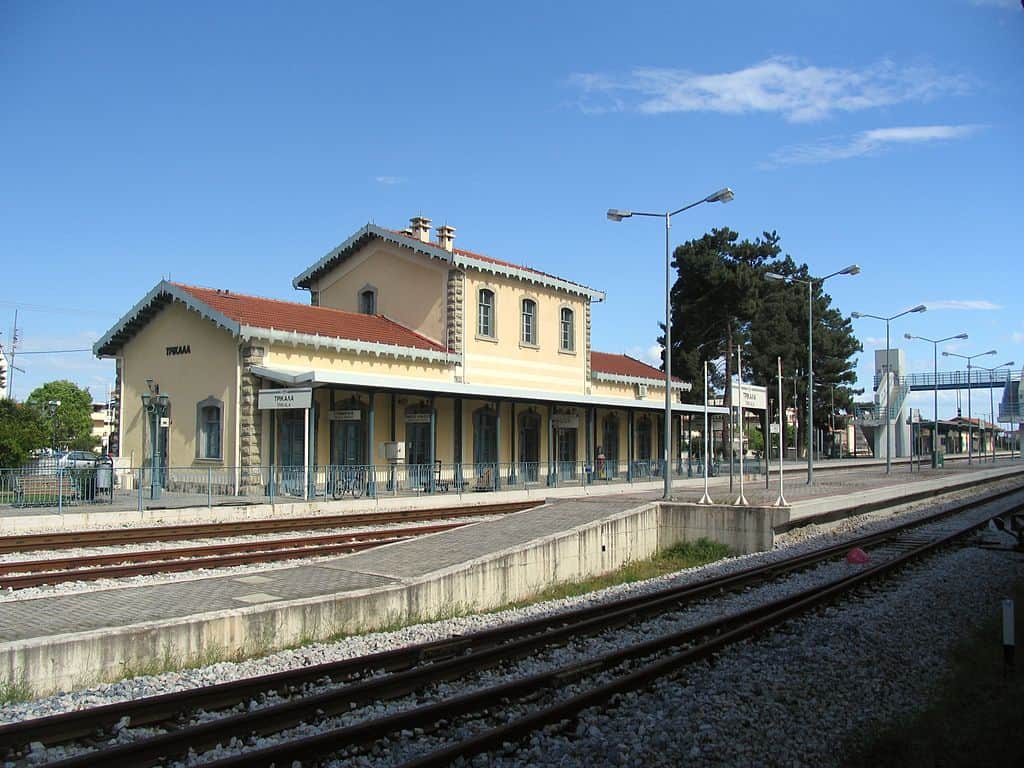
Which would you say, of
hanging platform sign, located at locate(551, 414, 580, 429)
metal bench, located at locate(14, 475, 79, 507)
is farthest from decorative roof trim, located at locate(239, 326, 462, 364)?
metal bench, located at locate(14, 475, 79, 507)

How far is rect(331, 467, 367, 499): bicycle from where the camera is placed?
2325 centimetres

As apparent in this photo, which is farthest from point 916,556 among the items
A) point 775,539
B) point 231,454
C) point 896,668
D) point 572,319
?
point 572,319

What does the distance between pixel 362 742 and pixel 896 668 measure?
17.4 ft

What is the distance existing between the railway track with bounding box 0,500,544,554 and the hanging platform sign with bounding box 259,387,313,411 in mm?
3963

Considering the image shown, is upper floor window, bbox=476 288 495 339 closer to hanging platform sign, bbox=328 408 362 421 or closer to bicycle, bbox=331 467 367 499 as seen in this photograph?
hanging platform sign, bbox=328 408 362 421

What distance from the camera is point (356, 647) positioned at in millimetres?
9070

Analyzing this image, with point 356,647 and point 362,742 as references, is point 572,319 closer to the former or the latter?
point 356,647

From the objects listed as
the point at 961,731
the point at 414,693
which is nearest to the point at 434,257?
the point at 414,693

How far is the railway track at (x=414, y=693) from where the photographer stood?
5.86m

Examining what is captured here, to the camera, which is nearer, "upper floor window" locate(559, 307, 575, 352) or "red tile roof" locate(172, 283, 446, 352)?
"red tile roof" locate(172, 283, 446, 352)

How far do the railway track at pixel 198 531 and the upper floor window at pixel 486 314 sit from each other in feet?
37.9

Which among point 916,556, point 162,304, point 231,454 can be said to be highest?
point 162,304

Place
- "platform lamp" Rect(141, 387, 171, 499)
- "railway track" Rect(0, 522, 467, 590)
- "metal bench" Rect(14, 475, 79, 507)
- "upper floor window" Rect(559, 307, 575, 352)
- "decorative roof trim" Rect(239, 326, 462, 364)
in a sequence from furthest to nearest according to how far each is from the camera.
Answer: "upper floor window" Rect(559, 307, 575, 352)
"decorative roof trim" Rect(239, 326, 462, 364)
"platform lamp" Rect(141, 387, 171, 499)
"metal bench" Rect(14, 475, 79, 507)
"railway track" Rect(0, 522, 467, 590)

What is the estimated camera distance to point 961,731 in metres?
6.26
